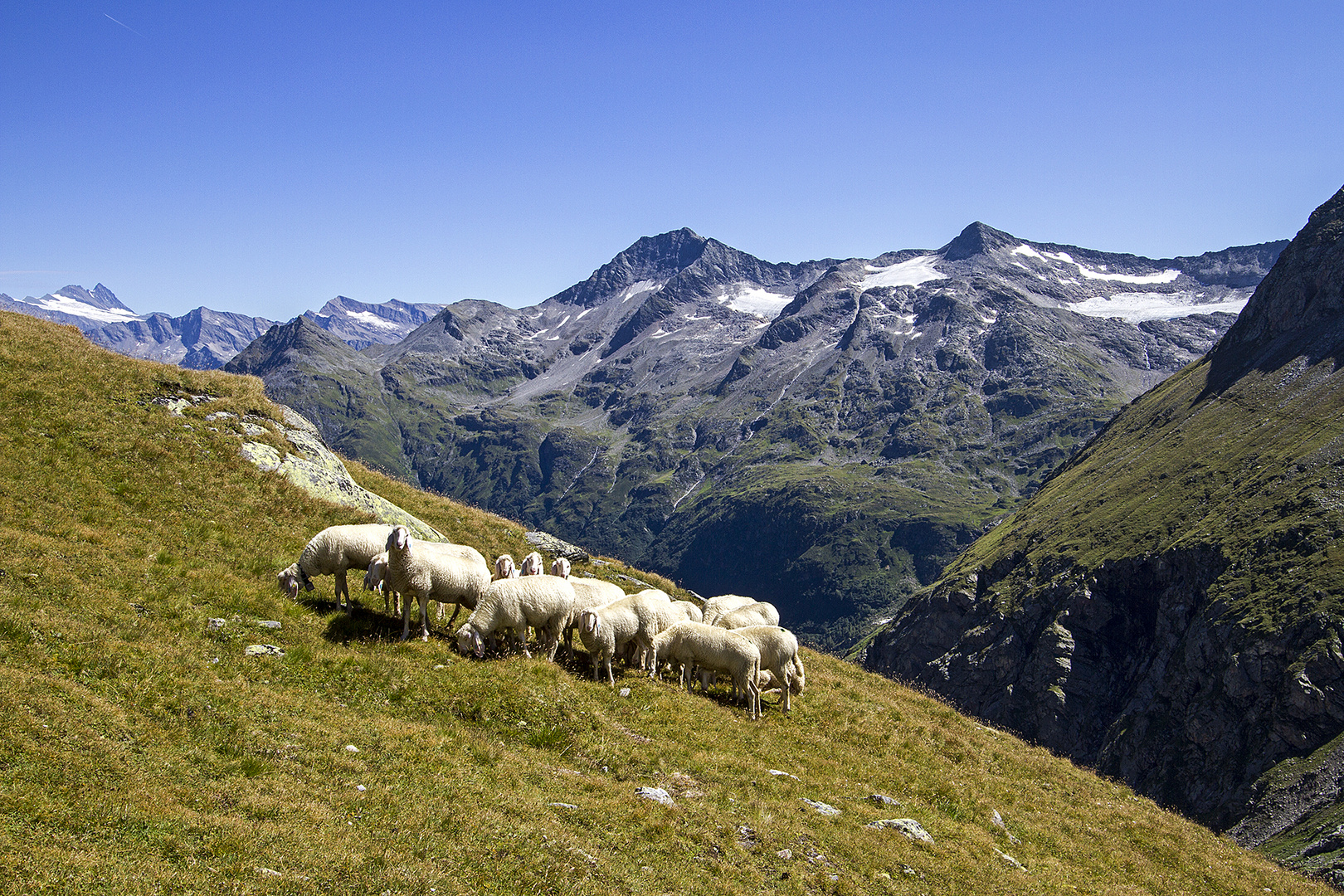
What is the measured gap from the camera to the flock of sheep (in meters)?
22.0

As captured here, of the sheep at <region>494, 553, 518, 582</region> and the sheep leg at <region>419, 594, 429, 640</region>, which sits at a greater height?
the sheep at <region>494, 553, 518, 582</region>

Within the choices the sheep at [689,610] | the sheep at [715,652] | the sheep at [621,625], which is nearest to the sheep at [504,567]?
the sheep at [621,625]

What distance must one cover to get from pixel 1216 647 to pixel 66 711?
237217 millimetres

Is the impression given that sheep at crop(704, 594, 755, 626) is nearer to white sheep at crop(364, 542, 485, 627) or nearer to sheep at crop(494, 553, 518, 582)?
sheep at crop(494, 553, 518, 582)

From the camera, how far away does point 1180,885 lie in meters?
21.0

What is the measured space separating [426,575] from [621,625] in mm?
6024

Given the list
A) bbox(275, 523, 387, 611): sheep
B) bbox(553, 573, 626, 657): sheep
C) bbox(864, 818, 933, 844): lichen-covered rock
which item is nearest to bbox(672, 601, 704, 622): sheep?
bbox(553, 573, 626, 657): sheep

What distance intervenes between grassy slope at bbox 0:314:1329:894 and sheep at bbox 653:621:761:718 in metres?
1.33

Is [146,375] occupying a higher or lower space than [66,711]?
higher

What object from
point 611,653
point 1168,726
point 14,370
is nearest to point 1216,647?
point 1168,726

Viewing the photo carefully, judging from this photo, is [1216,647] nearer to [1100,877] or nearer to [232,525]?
[1100,877]

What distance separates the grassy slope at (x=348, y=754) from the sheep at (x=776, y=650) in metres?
1.34

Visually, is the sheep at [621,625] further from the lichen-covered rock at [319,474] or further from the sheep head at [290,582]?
the lichen-covered rock at [319,474]

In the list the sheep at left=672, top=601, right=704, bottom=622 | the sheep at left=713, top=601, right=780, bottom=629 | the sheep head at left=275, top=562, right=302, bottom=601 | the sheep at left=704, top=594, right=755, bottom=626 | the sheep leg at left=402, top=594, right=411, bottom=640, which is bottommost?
the sheep at left=704, top=594, right=755, bottom=626
